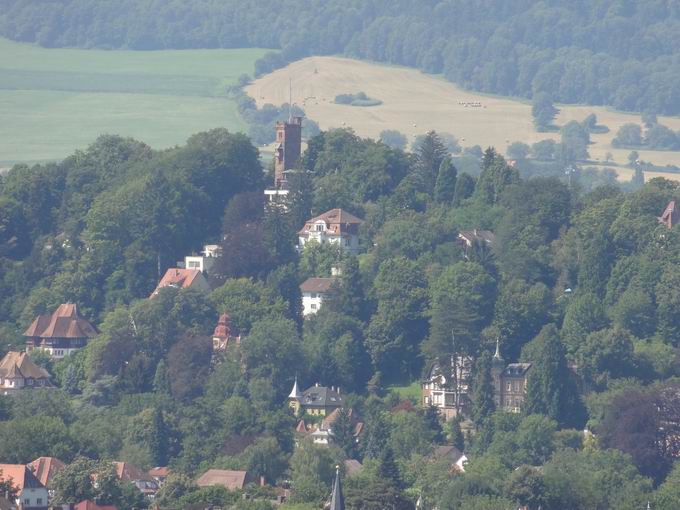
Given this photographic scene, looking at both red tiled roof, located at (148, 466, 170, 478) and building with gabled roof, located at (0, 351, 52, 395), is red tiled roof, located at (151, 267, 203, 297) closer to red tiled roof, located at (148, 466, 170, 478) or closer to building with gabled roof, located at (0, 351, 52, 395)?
building with gabled roof, located at (0, 351, 52, 395)

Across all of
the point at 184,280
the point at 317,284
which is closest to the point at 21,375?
the point at 184,280

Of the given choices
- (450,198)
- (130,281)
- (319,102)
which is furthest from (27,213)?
(319,102)

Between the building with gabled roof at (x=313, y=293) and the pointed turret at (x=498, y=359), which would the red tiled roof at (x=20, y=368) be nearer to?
the building with gabled roof at (x=313, y=293)

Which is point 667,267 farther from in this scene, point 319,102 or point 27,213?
point 319,102

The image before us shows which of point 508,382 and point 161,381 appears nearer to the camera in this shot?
point 508,382

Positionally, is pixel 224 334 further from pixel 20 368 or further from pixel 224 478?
pixel 224 478

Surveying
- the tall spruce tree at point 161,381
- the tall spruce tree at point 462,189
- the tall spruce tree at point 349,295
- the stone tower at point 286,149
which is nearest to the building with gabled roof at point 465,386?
the tall spruce tree at point 349,295
